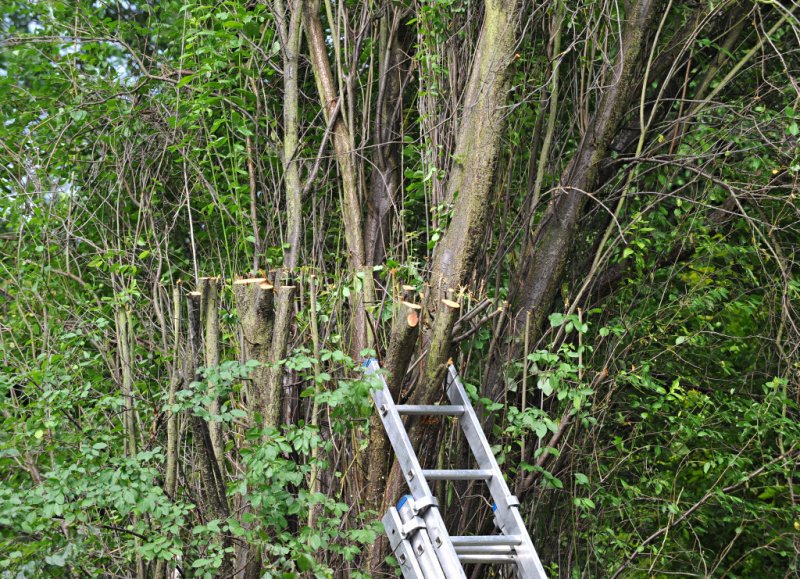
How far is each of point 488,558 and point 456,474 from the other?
1.17 ft

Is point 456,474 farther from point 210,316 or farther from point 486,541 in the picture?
point 210,316

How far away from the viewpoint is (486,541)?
3672 mm

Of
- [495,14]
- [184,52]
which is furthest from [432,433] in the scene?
[184,52]

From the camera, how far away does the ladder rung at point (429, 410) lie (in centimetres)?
386

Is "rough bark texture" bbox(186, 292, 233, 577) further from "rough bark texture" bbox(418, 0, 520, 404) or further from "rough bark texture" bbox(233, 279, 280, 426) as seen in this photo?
"rough bark texture" bbox(418, 0, 520, 404)

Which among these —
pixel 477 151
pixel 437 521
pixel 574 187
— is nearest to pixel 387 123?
pixel 477 151

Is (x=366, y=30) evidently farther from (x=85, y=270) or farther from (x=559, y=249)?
(x=85, y=270)

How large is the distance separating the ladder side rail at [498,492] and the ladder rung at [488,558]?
33 millimetres

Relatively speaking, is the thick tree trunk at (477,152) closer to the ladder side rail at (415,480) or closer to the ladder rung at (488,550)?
the ladder side rail at (415,480)

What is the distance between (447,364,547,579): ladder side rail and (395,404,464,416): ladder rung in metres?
0.05

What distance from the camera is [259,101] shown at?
18.1ft

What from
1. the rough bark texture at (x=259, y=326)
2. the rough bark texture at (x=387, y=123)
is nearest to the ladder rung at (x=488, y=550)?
the rough bark texture at (x=259, y=326)

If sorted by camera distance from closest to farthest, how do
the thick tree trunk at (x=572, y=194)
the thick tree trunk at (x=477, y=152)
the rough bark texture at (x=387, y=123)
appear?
the thick tree trunk at (x=477, y=152) < the thick tree trunk at (x=572, y=194) < the rough bark texture at (x=387, y=123)

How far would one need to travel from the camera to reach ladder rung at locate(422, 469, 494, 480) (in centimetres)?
369
